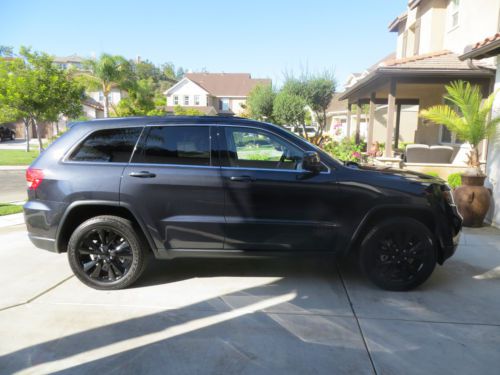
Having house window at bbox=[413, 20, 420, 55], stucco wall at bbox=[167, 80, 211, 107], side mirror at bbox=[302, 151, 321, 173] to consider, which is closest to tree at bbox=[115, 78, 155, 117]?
stucco wall at bbox=[167, 80, 211, 107]

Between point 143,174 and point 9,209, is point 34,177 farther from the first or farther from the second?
point 9,209

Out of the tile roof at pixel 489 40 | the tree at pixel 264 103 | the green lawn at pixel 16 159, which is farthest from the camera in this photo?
the tree at pixel 264 103

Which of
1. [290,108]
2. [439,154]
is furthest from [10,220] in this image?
[290,108]

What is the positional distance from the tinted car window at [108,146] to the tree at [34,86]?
58.7 ft

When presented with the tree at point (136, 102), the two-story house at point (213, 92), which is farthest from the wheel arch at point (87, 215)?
the two-story house at point (213, 92)

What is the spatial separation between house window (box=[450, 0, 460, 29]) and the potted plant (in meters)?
8.22

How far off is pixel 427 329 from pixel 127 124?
375 centimetres

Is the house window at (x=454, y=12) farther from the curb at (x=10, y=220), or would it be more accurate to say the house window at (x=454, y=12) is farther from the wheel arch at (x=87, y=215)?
the curb at (x=10, y=220)

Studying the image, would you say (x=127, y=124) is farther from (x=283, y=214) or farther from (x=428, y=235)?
(x=428, y=235)

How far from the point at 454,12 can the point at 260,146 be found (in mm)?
13348

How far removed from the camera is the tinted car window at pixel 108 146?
4.43 meters

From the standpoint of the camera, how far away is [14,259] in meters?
5.55

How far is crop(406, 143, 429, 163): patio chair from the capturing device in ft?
39.9

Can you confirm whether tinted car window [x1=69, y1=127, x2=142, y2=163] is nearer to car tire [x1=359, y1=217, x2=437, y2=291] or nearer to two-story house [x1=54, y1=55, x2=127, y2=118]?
car tire [x1=359, y1=217, x2=437, y2=291]
